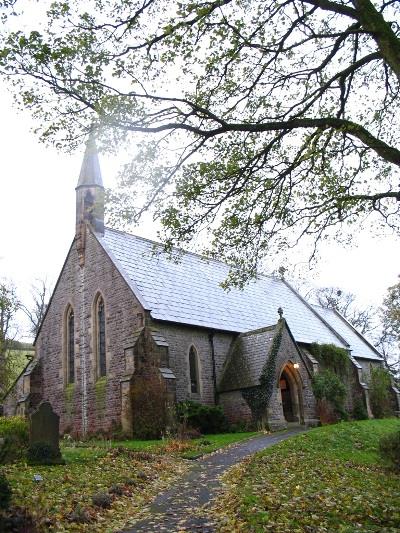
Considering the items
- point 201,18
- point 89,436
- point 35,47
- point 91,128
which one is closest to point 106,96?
point 91,128

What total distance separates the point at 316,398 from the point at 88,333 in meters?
11.8

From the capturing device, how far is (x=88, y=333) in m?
24.3

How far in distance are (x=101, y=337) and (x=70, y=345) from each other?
261cm

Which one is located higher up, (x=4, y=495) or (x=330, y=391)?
(x=330, y=391)

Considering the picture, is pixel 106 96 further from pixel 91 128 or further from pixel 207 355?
pixel 207 355

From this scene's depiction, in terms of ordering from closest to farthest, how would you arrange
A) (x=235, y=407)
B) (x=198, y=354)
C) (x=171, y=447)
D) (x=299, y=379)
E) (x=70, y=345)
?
(x=171, y=447) < (x=235, y=407) < (x=198, y=354) < (x=299, y=379) < (x=70, y=345)

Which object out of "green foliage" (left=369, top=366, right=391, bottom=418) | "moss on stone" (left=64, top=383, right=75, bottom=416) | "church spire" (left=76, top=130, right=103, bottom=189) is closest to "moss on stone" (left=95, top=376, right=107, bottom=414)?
"moss on stone" (left=64, top=383, right=75, bottom=416)

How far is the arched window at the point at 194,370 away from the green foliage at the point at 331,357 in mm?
9667

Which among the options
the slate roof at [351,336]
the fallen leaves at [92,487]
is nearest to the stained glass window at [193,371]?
the fallen leaves at [92,487]

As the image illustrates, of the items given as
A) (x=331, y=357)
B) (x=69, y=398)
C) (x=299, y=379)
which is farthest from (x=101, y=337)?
(x=331, y=357)

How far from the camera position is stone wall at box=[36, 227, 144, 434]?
22109 millimetres

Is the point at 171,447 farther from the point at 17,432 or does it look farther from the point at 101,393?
the point at 101,393

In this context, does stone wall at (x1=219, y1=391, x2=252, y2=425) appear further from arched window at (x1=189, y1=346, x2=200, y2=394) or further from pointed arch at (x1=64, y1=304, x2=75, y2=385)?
pointed arch at (x1=64, y1=304, x2=75, y2=385)

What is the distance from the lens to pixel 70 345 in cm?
2555
